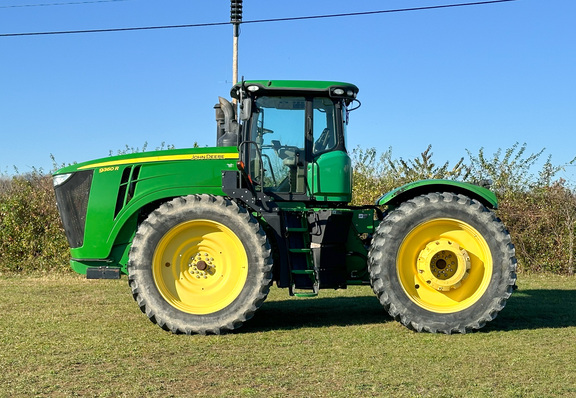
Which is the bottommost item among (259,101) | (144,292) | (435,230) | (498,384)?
(498,384)

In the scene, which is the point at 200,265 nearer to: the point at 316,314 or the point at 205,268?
the point at 205,268

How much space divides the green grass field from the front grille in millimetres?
1011

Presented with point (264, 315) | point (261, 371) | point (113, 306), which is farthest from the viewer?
point (113, 306)

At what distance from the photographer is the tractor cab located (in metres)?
7.76

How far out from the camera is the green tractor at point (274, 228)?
725 cm

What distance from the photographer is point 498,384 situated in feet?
17.0

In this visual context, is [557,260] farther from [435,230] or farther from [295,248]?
[295,248]

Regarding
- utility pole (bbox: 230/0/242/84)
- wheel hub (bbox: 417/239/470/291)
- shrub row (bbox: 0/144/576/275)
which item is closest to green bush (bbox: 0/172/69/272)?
shrub row (bbox: 0/144/576/275)

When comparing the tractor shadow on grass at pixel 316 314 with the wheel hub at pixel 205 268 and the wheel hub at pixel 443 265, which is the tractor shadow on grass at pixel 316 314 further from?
the wheel hub at pixel 443 265

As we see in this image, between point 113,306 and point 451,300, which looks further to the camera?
point 113,306

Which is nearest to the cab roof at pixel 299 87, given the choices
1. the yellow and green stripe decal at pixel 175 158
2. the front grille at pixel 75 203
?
the yellow and green stripe decal at pixel 175 158

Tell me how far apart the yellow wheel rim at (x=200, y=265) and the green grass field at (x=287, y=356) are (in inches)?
17.4

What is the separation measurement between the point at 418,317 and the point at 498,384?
6.92ft

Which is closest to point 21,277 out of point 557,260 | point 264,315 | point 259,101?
point 264,315
